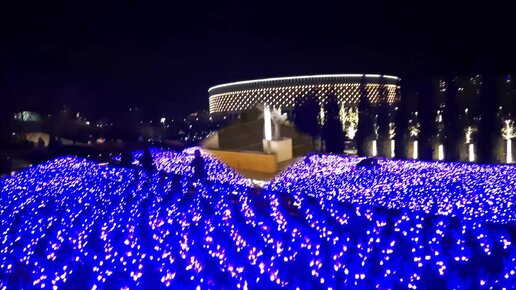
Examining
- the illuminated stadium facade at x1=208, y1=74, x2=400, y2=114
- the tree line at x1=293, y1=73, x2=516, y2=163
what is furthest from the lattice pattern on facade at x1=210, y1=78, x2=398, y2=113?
the tree line at x1=293, y1=73, x2=516, y2=163

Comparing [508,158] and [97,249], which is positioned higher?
[97,249]

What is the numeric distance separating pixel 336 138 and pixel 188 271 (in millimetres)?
18456

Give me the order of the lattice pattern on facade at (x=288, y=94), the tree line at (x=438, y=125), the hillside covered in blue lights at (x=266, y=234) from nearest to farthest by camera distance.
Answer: the hillside covered in blue lights at (x=266, y=234), the tree line at (x=438, y=125), the lattice pattern on facade at (x=288, y=94)

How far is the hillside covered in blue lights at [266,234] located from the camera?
172 inches

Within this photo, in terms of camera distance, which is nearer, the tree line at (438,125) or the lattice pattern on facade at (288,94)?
the tree line at (438,125)

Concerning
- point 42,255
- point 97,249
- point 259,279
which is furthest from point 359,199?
point 42,255

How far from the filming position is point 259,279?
171 inches

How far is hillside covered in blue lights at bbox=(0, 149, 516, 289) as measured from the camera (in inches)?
172

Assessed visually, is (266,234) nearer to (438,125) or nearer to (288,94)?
(438,125)

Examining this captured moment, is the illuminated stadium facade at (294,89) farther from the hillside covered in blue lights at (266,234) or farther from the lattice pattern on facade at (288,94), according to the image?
the hillside covered in blue lights at (266,234)

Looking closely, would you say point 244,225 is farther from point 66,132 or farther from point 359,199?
point 66,132

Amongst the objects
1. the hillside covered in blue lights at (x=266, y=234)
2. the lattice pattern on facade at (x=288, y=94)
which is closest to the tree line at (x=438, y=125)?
the hillside covered in blue lights at (x=266, y=234)

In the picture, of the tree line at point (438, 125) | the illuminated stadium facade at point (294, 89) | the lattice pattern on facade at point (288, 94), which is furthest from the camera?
the illuminated stadium facade at point (294, 89)

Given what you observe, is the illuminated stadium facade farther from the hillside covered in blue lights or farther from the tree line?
the hillside covered in blue lights
